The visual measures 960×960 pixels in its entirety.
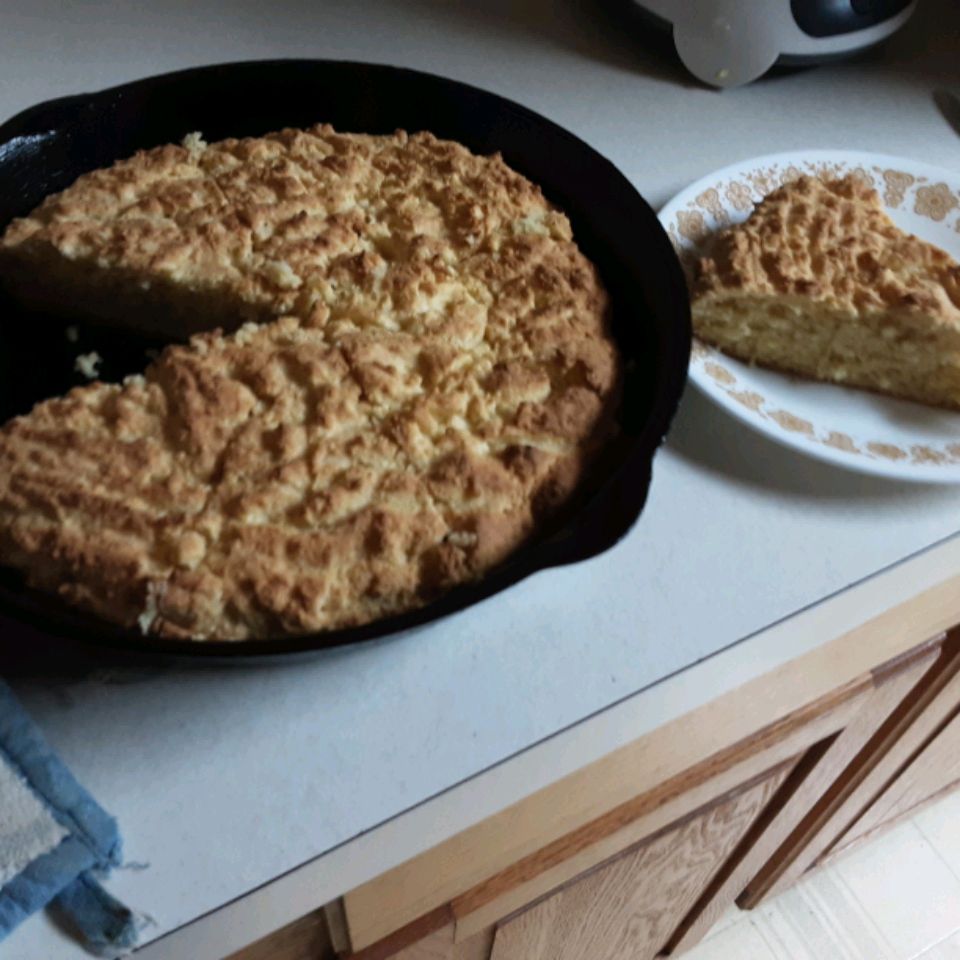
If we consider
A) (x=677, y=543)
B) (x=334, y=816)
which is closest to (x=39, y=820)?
(x=334, y=816)

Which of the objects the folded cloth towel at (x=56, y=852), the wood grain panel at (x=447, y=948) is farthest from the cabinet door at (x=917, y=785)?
the folded cloth towel at (x=56, y=852)

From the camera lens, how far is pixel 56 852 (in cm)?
53

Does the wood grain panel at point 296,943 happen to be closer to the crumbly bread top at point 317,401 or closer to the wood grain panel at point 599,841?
the wood grain panel at point 599,841

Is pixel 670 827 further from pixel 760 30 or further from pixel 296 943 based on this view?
pixel 760 30

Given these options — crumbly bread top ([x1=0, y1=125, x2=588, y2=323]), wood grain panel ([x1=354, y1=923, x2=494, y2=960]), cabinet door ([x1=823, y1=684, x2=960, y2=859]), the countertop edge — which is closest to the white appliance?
crumbly bread top ([x1=0, y1=125, x2=588, y2=323])

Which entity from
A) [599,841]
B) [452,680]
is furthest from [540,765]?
[599,841]

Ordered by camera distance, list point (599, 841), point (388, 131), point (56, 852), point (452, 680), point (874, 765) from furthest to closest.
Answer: point (874, 765) → point (388, 131) → point (599, 841) → point (452, 680) → point (56, 852)

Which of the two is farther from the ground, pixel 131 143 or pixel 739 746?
pixel 131 143

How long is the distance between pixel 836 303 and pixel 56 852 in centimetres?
74

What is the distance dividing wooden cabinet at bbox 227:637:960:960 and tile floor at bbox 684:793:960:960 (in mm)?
260

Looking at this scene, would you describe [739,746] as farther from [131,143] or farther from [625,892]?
[131,143]

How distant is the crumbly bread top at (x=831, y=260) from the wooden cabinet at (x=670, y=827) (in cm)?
32

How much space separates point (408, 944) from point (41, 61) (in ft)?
3.31

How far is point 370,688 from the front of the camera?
2.08 feet
